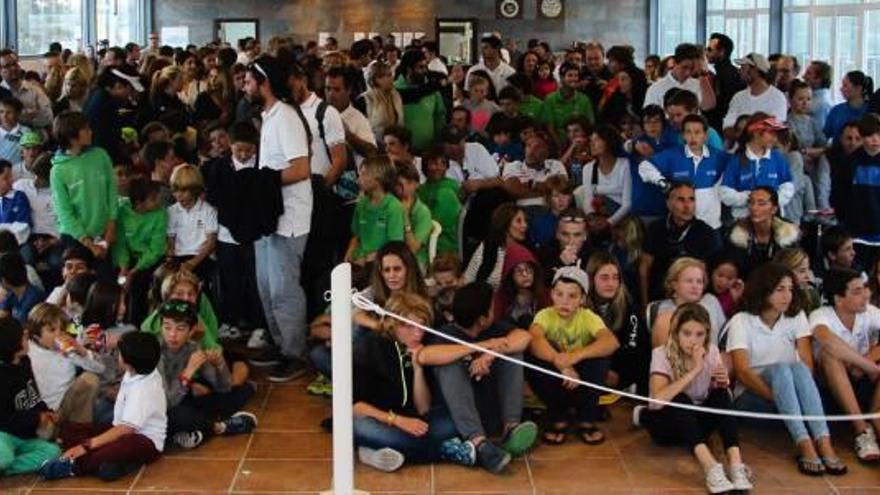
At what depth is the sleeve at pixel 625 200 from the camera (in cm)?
838

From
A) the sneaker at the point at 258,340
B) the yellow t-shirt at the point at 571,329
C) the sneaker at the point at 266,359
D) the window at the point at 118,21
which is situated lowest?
the sneaker at the point at 266,359

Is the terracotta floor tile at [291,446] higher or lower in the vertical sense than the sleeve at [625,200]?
lower

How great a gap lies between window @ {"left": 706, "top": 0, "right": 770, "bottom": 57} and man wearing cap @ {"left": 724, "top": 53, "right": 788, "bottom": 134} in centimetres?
850

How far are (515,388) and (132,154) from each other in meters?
4.55

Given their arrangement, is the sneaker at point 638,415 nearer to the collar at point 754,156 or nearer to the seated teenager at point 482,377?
the seated teenager at point 482,377

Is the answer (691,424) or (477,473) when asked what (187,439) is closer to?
(477,473)

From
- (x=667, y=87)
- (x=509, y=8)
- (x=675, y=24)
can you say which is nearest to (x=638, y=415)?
(x=667, y=87)

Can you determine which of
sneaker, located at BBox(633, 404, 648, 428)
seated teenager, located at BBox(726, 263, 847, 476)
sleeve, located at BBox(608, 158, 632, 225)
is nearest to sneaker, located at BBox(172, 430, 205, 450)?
sneaker, located at BBox(633, 404, 648, 428)

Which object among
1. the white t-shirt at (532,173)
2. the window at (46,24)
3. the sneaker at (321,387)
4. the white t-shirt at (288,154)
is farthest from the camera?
the window at (46,24)

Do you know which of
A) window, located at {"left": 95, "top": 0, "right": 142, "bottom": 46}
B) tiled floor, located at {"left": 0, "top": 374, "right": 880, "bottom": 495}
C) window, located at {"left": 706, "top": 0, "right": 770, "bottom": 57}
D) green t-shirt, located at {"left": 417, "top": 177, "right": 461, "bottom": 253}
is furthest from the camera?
window, located at {"left": 95, "top": 0, "right": 142, "bottom": 46}

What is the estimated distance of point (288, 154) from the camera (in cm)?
684

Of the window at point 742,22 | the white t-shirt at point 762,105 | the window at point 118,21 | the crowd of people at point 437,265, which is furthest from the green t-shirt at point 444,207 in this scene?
the window at point 118,21

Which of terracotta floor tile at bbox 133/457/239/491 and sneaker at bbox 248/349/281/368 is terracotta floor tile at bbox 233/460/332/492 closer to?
terracotta floor tile at bbox 133/457/239/491

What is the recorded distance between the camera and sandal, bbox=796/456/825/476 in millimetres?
5805
